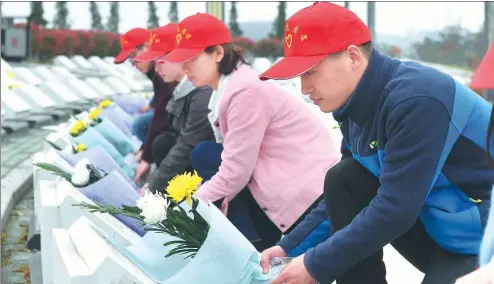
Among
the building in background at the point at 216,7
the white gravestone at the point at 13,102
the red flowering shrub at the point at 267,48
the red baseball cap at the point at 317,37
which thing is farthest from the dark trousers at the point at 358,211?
the red flowering shrub at the point at 267,48

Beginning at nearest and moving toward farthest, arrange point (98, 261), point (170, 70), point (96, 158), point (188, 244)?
point (98, 261) < point (188, 244) < point (96, 158) < point (170, 70)

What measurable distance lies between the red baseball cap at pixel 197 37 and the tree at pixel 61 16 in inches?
1597

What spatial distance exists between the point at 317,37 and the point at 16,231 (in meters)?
3.63

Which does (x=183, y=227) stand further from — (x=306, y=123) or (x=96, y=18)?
(x=96, y=18)

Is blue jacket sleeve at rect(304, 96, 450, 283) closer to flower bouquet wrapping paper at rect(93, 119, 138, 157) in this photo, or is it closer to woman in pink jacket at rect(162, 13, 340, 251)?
woman in pink jacket at rect(162, 13, 340, 251)

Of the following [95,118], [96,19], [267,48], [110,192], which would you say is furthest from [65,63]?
[110,192]

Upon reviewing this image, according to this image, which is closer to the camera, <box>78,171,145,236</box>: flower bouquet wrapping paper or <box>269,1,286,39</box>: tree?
<box>78,171,145,236</box>: flower bouquet wrapping paper

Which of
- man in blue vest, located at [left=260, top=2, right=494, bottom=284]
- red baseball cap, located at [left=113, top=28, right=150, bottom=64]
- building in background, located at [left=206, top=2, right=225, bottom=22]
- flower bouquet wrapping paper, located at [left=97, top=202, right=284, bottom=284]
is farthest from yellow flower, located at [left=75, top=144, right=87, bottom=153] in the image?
building in background, located at [left=206, top=2, right=225, bottom=22]

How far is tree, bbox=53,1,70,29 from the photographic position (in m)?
43.7

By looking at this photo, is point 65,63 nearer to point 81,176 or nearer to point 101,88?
point 101,88

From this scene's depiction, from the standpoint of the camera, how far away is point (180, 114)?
499 cm

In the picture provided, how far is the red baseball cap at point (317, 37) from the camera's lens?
2.41m

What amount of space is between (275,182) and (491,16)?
13.5m

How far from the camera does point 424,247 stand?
2.75 metres
